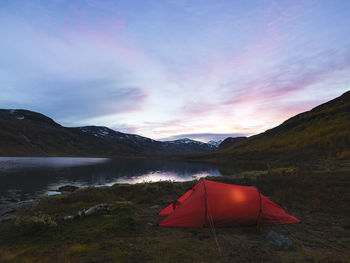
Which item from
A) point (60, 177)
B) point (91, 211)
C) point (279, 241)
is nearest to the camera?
point (279, 241)

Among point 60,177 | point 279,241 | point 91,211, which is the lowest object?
point 279,241

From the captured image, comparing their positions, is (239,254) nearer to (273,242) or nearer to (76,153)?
(273,242)

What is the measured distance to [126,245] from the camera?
24.2 ft

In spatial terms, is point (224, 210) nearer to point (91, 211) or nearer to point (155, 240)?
point (155, 240)

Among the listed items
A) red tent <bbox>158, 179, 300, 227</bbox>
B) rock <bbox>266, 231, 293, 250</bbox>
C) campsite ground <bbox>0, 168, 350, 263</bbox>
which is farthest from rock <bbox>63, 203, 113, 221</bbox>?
rock <bbox>266, 231, 293, 250</bbox>

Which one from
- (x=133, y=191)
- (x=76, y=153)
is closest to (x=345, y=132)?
(x=133, y=191)

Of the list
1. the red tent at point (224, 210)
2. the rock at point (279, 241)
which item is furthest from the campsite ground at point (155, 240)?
the red tent at point (224, 210)

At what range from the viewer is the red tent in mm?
9383

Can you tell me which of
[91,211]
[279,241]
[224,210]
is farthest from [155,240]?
[91,211]

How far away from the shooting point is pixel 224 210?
948 centimetres

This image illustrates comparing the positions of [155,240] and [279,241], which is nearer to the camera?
→ [279,241]

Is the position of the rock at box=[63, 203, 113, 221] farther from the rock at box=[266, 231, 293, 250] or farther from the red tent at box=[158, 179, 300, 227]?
the rock at box=[266, 231, 293, 250]

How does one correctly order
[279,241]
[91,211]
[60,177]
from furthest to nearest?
[60,177] → [91,211] → [279,241]

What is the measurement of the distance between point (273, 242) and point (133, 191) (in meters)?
14.6
